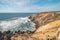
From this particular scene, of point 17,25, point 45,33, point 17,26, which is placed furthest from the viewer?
point 17,25

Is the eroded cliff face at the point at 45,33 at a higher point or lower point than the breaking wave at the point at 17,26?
higher

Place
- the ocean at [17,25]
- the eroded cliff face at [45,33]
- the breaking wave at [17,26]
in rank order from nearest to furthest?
1. the eroded cliff face at [45,33]
2. the breaking wave at [17,26]
3. the ocean at [17,25]

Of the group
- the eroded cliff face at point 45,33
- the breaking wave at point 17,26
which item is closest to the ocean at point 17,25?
the breaking wave at point 17,26

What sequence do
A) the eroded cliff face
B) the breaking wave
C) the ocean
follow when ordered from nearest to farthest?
the eroded cliff face
the breaking wave
the ocean

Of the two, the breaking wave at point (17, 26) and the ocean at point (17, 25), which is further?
the ocean at point (17, 25)

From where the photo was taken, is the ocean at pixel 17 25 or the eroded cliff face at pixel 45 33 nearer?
the eroded cliff face at pixel 45 33

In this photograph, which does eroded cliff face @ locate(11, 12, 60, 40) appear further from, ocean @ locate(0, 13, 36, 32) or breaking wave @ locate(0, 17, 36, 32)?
ocean @ locate(0, 13, 36, 32)

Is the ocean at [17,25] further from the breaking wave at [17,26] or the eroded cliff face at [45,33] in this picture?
the eroded cliff face at [45,33]

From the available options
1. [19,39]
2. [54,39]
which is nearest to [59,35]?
[54,39]

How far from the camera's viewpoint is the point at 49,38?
51.2 feet

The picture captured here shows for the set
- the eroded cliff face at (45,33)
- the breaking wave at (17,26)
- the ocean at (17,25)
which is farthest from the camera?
the ocean at (17,25)

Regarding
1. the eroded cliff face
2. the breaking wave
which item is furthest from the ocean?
the eroded cliff face

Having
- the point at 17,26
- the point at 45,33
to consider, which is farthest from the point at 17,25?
the point at 45,33

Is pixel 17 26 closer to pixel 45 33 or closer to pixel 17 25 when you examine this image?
pixel 17 25
